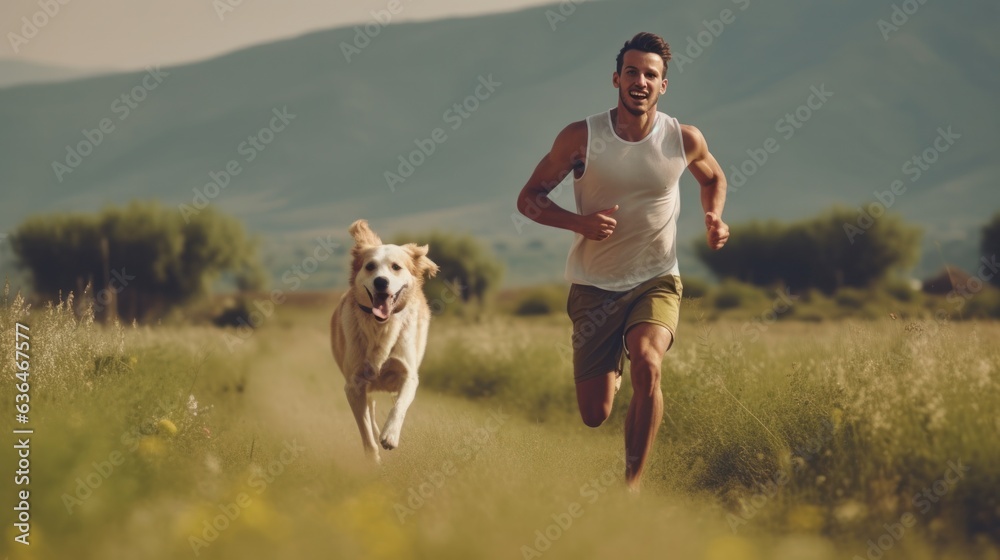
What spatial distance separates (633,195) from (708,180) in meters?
0.69

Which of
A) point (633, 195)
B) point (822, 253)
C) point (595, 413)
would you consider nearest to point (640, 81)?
point (633, 195)

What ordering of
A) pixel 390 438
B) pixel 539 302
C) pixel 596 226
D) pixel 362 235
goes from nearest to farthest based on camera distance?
pixel 596 226
pixel 390 438
pixel 362 235
pixel 539 302

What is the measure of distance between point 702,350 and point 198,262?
57.1 metres

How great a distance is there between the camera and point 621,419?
1014 centimetres

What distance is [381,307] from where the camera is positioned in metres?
8.02

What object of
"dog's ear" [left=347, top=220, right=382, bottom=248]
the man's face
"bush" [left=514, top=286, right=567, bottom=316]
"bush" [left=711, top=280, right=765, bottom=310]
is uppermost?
the man's face

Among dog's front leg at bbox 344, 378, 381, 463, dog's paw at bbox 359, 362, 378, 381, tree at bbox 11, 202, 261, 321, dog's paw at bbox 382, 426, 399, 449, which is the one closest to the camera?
Answer: dog's paw at bbox 382, 426, 399, 449

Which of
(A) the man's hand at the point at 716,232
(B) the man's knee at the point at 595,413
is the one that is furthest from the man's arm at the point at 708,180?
(B) the man's knee at the point at 595,413

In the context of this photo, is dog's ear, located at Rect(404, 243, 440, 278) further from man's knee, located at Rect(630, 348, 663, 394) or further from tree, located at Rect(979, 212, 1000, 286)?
tree, located at Rect(979, 212, 1000, 286)

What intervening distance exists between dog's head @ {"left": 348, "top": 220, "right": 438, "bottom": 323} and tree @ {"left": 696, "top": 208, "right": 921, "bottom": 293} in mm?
77479

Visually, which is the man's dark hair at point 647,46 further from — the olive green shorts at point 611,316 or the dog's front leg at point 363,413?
the dog's front leg at point 363,413

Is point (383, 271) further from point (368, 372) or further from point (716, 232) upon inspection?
point (716, 232)

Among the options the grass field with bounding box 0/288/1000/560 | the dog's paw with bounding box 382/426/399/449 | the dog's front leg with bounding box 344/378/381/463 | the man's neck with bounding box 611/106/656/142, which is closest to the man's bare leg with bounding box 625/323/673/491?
the grass field with bounding box 0/288/1000/560

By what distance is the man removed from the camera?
275 inches
